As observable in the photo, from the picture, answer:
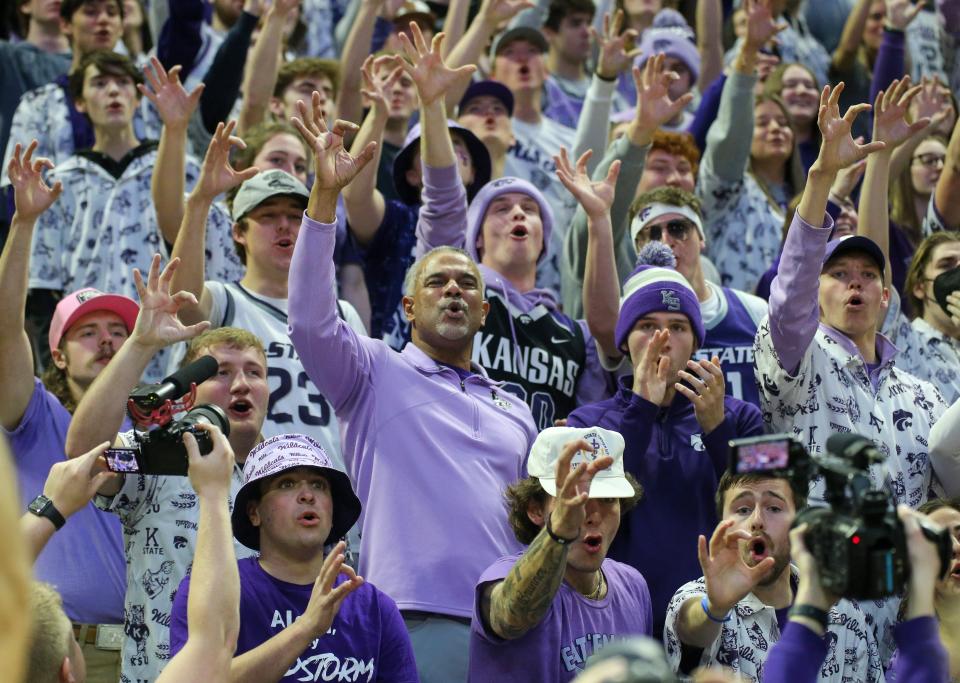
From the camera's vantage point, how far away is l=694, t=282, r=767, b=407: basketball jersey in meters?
6.67

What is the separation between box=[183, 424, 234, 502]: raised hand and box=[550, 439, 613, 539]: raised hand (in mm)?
990

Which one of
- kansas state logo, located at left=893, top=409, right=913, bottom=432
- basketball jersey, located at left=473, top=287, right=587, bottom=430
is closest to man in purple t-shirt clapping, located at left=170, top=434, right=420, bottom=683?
basketball jersey, located at left=473, top=287, right=587, bottom=430

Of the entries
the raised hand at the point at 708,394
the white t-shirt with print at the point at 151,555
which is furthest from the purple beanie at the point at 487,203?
the white t-shirt with print at the point at 151,555

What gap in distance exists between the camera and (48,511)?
14.1ft

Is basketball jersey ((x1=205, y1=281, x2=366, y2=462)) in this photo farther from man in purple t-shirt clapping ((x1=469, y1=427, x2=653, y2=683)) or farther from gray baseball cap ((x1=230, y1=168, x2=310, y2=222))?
man in purple t-shirt clapping ((x1=469, y1=427, x2=653, y2=683))

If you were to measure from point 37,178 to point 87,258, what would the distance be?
1.58m

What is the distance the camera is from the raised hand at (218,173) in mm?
6188

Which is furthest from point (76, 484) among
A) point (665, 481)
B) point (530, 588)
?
point (665, 481)

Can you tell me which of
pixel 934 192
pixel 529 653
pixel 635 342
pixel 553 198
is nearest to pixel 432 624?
pixel 529 653

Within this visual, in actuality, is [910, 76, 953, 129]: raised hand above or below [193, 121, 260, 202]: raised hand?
above

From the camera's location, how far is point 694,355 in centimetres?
658

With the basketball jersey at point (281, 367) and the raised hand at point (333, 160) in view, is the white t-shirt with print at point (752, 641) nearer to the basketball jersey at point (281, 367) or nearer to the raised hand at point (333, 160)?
the basketball jersey at point (281, 367)

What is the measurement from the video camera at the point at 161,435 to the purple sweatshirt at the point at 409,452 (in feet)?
3.33

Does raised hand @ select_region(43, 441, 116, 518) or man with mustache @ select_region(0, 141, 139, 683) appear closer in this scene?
raised hand @ select_region(43, 441, 116, 518)
